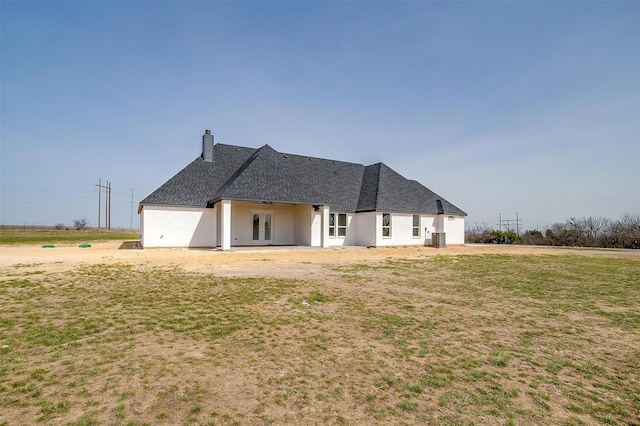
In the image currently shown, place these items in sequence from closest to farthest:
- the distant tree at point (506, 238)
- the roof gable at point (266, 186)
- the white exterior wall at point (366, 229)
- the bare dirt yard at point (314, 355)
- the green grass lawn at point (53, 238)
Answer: the bare dirt yard at point (314, 355) < the roof gable at point (266, 186) < the white exterior wall at point (366, 229) < the green grass lawn at point (53, 238) < the distant tree at point (506, 238)

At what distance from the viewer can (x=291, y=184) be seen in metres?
22.9

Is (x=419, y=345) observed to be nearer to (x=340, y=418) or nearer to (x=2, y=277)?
(x=340, y=418)

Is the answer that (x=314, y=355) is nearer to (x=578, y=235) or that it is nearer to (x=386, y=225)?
(x=386, y=225)

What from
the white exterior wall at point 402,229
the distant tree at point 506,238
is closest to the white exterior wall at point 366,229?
the white exterior wall at point 402,229

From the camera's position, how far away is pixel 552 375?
12.5 ft

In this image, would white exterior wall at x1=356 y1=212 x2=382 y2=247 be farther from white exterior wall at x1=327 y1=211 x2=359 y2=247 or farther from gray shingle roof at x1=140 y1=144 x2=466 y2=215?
gray shingle roof at x1=140 y1=144 x2=466 y2=215

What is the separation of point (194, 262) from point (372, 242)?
46.5 feet

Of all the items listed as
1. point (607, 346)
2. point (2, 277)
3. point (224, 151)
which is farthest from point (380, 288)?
point (224, 151)

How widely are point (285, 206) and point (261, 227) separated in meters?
A: 2.45

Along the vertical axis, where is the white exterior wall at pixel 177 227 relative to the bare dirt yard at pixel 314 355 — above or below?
above

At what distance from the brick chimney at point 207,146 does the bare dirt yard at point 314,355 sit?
17.1 metres

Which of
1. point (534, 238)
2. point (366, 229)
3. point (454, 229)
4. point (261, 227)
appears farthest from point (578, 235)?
point (261, 227)

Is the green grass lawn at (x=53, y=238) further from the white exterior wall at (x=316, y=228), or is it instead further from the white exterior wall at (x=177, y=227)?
the white exterior wall at (x=316, y=228)

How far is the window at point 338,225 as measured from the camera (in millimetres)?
25344
